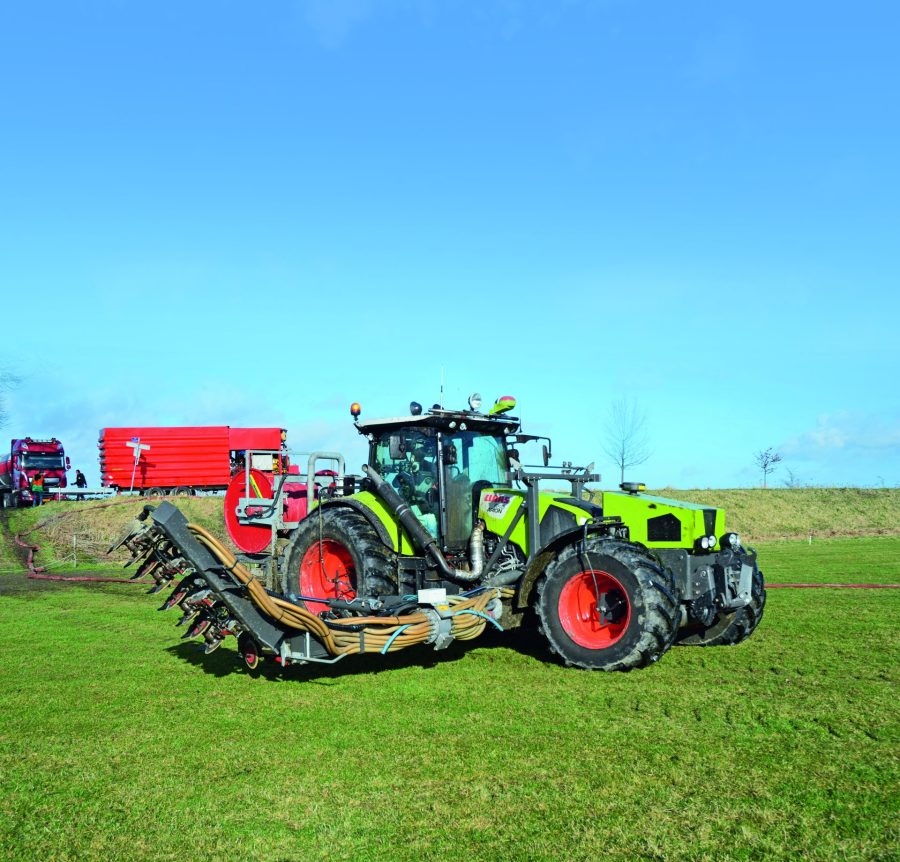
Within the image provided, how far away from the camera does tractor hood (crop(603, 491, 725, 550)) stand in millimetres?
8211

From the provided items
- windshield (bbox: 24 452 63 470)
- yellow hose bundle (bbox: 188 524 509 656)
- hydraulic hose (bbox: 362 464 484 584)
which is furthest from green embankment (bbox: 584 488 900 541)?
windshield (bbox: 24 452 63 470)

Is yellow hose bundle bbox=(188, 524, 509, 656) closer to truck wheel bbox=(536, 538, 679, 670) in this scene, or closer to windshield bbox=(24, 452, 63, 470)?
truck wheel bbox=(536, 538, 679, 670)

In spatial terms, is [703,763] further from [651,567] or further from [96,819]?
[96,819]

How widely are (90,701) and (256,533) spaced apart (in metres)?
3.66

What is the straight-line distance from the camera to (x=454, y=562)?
8.71m

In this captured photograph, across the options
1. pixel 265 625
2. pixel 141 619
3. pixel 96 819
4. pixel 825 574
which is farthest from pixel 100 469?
pixel 96 819

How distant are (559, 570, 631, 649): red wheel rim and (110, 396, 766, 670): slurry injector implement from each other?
0.01 meters

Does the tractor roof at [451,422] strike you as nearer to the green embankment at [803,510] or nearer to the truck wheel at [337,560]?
the truck wheel at [337,560]

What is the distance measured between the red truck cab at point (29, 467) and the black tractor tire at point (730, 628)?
110 feet

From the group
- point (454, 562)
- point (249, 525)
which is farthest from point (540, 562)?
point (249, 525)

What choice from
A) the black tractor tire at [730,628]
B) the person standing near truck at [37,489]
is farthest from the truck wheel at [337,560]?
the person standing near truck at [37,489]

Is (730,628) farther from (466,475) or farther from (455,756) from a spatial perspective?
(455,756)

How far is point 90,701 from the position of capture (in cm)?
681

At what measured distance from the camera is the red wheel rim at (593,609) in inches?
296
